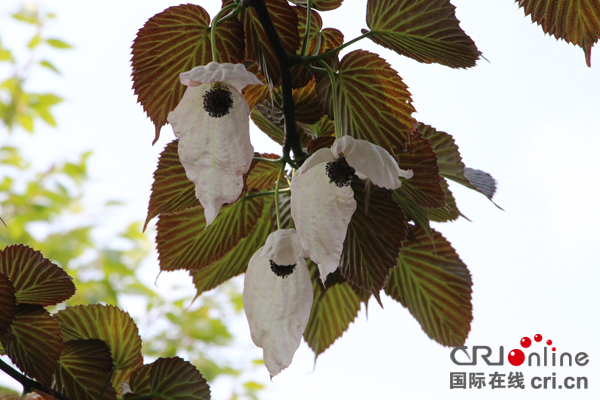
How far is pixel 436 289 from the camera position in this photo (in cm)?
52

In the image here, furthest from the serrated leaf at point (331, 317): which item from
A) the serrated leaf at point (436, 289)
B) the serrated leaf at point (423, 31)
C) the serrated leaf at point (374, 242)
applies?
the serrated leaf at point (423, 31)

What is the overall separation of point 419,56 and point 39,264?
30cm

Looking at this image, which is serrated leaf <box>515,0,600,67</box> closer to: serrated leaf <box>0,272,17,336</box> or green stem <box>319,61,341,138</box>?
green stem <box>319,61,341,138</box>

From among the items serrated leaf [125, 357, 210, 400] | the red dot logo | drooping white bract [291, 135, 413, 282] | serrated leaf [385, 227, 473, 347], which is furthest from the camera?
the red dot logo

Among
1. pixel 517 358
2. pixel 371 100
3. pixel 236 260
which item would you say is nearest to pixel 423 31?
pixel 371 100

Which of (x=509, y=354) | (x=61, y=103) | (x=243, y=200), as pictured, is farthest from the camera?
(x=61, y=103)

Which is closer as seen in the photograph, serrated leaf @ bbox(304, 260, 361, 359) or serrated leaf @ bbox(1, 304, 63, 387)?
serrated leaf @ bbox(1, 304, 63, 387)

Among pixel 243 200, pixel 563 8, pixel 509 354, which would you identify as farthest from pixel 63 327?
pixel 509 354

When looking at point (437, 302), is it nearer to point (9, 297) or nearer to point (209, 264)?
point (209, 264)

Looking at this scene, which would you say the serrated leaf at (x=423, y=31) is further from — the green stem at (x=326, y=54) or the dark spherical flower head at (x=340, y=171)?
the dark spherical flower head at (x=340, y=171)

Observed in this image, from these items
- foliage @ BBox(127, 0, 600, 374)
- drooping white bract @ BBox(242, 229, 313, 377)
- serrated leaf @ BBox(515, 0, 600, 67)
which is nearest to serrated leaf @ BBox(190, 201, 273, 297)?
foliage @ BBox(127, 0, 600, 374)

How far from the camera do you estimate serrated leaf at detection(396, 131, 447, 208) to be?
39 cm

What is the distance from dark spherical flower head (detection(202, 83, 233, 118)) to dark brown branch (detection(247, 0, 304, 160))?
0.05 m

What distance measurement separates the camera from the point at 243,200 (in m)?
0.46
